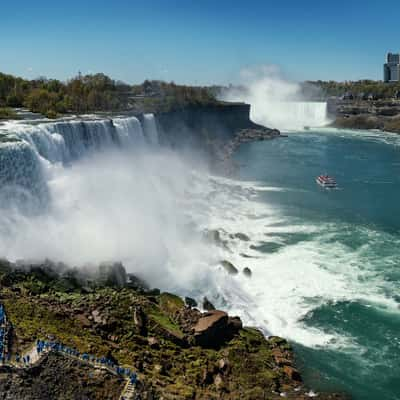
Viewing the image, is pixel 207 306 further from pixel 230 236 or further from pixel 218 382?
pixel 230 236

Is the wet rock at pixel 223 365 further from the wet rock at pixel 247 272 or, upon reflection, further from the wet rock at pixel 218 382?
the wet rock at pixel 247 272

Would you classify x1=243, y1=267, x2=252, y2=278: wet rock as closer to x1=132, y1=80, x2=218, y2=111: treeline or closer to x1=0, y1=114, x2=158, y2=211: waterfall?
x1=0, y1=114, x2=158, y2=211: waterfall

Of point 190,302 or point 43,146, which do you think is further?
point 43,146

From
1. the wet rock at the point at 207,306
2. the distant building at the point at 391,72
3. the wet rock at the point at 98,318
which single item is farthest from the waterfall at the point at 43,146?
the distant building at the point at 391,72

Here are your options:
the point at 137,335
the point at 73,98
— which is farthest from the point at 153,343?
the point at 73,98

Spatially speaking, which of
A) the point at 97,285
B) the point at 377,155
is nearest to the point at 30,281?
the point at 97,285

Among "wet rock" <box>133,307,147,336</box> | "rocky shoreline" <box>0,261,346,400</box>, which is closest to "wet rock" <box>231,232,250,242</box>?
"rocky shoreline" <box>0,261,346,400</box>
